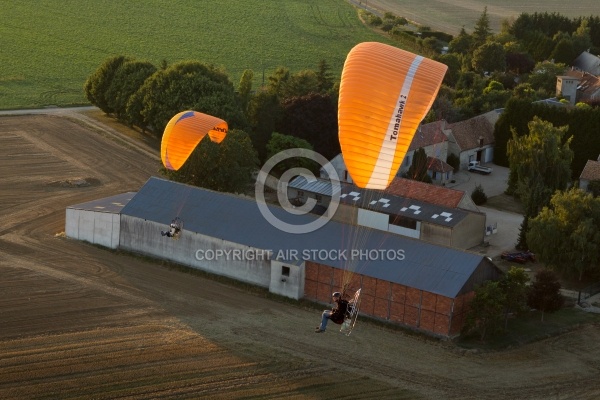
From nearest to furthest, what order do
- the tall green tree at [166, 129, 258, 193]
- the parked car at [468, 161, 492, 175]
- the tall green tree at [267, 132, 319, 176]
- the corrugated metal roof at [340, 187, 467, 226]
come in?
the corrugated metal roof at [340, 187, 467, 226], the tall green tree at [166, 129, 258, 193], the tall green tree at [267, 132, 319, 176], the parked car at [468, 161, 492, 175]

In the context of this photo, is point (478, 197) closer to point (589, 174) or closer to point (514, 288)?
point (589, 174)

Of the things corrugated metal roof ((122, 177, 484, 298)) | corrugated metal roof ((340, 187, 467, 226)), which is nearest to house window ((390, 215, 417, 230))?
corrugated metal roof ((340, 187, 467, 226))

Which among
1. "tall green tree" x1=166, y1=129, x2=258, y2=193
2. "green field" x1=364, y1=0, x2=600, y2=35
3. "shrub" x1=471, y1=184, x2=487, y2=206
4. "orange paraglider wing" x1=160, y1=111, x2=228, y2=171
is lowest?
"shrub" x1=471, y1=184, x2=487, y2=206

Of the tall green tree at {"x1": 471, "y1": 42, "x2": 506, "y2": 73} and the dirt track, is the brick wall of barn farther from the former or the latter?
the tall green tree at {"x1": 471, "y1": 42, "x2": 506, "y2": 73}

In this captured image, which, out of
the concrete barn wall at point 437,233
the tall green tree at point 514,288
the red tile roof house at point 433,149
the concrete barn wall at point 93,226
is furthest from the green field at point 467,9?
the tall green tree at point 514,288

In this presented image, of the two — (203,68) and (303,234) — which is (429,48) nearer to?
(203,68)

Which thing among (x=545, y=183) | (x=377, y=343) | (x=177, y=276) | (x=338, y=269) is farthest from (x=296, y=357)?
(x=545, y=183)

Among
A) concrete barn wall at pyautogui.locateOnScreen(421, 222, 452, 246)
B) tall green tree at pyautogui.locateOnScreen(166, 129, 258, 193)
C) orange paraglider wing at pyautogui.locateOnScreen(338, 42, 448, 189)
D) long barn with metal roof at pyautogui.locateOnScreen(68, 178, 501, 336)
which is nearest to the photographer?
orange paraglider wing at pyautogui.locateOnScreen(338, 42, 448, 189)
